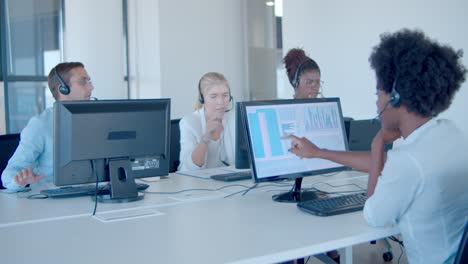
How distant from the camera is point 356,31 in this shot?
447cm

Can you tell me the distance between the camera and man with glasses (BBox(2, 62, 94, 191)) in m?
2.32

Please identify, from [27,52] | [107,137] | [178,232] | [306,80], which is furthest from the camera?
[27,52]

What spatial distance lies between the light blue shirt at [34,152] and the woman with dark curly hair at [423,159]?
1559 mm

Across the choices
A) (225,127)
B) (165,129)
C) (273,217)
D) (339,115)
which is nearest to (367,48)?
(225,127)

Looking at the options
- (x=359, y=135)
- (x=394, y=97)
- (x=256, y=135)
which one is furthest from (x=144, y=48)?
(x=394, y=97)

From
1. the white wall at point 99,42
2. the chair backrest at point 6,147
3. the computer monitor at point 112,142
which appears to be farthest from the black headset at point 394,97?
the white wall at point 99,42

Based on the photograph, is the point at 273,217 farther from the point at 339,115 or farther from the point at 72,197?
the point at 72,197

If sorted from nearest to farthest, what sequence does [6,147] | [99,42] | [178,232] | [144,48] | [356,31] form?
1. [178,232]
2. [6,147]
3. [356,31]
4. [99,42]
5. [144,48]

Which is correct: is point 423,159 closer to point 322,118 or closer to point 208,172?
point 322,118


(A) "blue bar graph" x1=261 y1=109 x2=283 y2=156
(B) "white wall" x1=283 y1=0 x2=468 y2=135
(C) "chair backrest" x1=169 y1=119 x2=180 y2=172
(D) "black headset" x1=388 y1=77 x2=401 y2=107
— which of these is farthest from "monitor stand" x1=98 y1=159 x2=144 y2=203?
(B) "white wall" x1=283 y1=0 x2=468 y2=135

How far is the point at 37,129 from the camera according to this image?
2525 mm

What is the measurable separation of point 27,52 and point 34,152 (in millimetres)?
2691

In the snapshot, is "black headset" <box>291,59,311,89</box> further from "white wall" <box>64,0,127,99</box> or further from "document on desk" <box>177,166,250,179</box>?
"white wall" <box>64,0,127,99</box>

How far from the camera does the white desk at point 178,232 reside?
4.59ft
